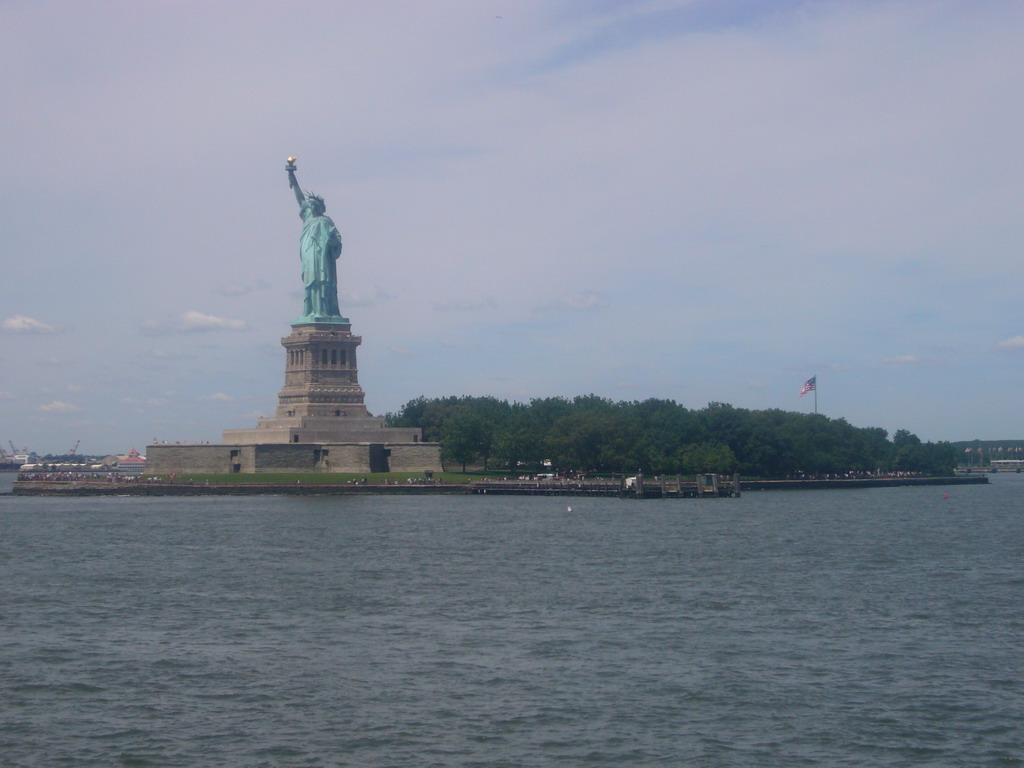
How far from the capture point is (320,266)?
106 meters

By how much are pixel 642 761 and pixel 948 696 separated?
7.20 metres

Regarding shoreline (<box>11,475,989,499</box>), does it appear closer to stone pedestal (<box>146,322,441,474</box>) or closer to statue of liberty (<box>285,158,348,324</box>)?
stone pedestal (<box>146,322,441,474</box>)

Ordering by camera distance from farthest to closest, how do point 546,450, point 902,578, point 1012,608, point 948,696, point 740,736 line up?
point 546,450
point 902,578
point 1012,608
point 948,696
point 740,736

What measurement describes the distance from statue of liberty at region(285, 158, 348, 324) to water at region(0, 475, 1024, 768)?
52.5 metres

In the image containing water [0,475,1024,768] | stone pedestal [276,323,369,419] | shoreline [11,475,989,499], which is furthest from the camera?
stone pedestal [276,323,369,419]

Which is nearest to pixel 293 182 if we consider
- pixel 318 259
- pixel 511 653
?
pixel 318 259

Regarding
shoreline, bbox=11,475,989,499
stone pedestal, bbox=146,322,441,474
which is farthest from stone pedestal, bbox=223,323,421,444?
shoreline, bbox=11,475,989,499

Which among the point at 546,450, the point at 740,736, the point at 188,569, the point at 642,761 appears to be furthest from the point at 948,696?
the point at 546,450

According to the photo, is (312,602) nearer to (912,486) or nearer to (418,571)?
(418,571)

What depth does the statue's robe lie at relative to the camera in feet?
347

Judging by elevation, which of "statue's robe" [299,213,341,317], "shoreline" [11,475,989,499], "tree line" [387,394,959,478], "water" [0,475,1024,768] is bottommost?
"water" [0,475,1024,768]

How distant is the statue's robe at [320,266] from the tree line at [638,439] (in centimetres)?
1451

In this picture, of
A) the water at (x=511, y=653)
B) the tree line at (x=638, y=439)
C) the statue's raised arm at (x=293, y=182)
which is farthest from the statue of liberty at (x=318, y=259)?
the water at (x=511, y=653)

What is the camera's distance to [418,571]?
141 feet
